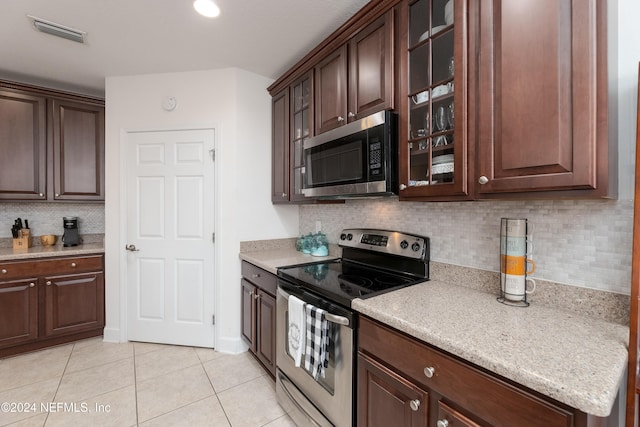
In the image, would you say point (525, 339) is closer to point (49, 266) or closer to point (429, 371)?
point (429, 371)

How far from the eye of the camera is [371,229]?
204 cm

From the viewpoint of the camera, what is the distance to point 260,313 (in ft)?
7.15

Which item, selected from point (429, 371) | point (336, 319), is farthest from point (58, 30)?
point (429, 371)

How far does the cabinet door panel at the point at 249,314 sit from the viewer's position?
229 cm

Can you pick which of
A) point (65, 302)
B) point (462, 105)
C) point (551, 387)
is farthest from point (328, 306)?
point (65, 302)

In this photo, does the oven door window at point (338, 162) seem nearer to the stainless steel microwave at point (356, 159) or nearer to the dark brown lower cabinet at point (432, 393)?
the stainless steel microwave at point (356, 159)

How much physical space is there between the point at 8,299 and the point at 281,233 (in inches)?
92.7

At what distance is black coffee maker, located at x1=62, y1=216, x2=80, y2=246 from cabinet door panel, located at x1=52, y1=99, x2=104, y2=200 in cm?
26

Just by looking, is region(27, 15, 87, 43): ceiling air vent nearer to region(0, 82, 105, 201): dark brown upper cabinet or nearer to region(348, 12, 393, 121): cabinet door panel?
region(0, 82, 105, 201): dark brown upper cabinet

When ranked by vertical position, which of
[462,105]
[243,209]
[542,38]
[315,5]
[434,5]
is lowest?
[243,209]

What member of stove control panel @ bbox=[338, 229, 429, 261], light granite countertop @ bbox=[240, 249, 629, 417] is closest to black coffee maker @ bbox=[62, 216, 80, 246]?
stove control panel @ bbox=[338, 229, 429, 261]

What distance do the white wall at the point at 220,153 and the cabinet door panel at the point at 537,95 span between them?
6.57 ft

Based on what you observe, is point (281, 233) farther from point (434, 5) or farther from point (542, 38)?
point (542, 38)
